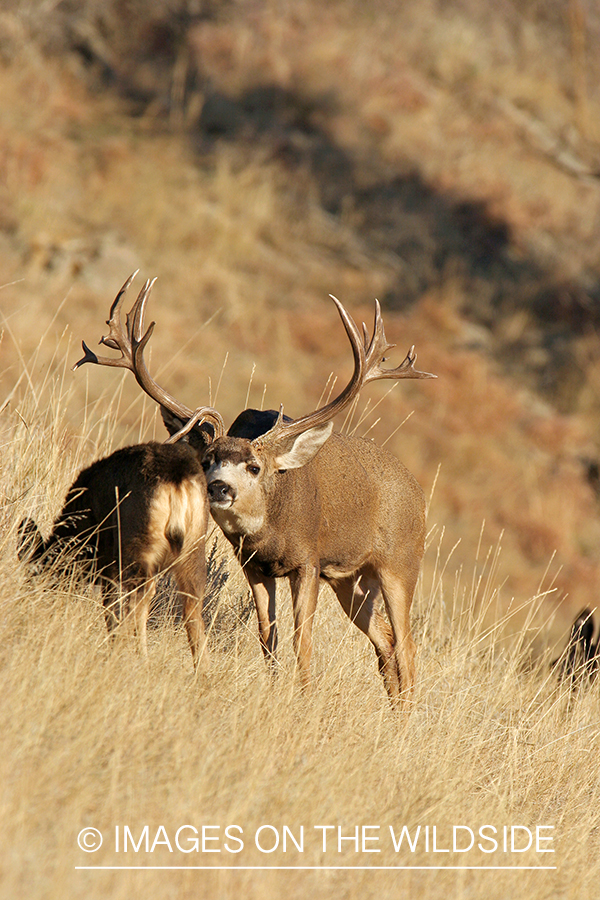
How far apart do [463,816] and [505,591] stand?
1363 cm

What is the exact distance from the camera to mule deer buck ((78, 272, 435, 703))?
5.47 metres

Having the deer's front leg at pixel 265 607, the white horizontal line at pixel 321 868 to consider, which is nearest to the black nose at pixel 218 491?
the deer's front leg at pixel 265 607

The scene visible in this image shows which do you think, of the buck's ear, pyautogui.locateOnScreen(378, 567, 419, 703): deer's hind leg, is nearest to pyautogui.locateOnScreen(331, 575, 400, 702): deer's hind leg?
pyautogui.locateOnScreen(378, 567, 419, 703): deer's hind leg

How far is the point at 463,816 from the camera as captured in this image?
14.8 feet

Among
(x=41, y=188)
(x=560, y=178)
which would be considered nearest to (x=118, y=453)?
(x=41, y=188)

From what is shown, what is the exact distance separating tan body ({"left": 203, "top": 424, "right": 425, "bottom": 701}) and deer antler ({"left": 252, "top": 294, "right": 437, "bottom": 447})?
0.16 metres

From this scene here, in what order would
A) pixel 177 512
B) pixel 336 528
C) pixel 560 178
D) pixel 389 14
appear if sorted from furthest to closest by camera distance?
pixel 389 14 < pixel 560 178 < pixel 336 528 < pixel 177 512

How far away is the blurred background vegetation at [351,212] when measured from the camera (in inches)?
806

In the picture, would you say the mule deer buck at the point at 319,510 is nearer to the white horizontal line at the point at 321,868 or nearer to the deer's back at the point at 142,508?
the deer's back at the point at 142,508

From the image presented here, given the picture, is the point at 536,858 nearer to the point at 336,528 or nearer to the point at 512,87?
the point at 336,528

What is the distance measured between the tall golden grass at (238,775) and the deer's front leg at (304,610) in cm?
16

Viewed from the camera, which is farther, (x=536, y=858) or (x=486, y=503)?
(x=486, y=503)

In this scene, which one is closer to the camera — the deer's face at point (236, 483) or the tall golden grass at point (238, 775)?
the tall golden grass at point (238, 775)

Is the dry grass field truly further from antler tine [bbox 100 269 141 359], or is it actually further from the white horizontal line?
antler tine [bbox 100 269 141 359]
